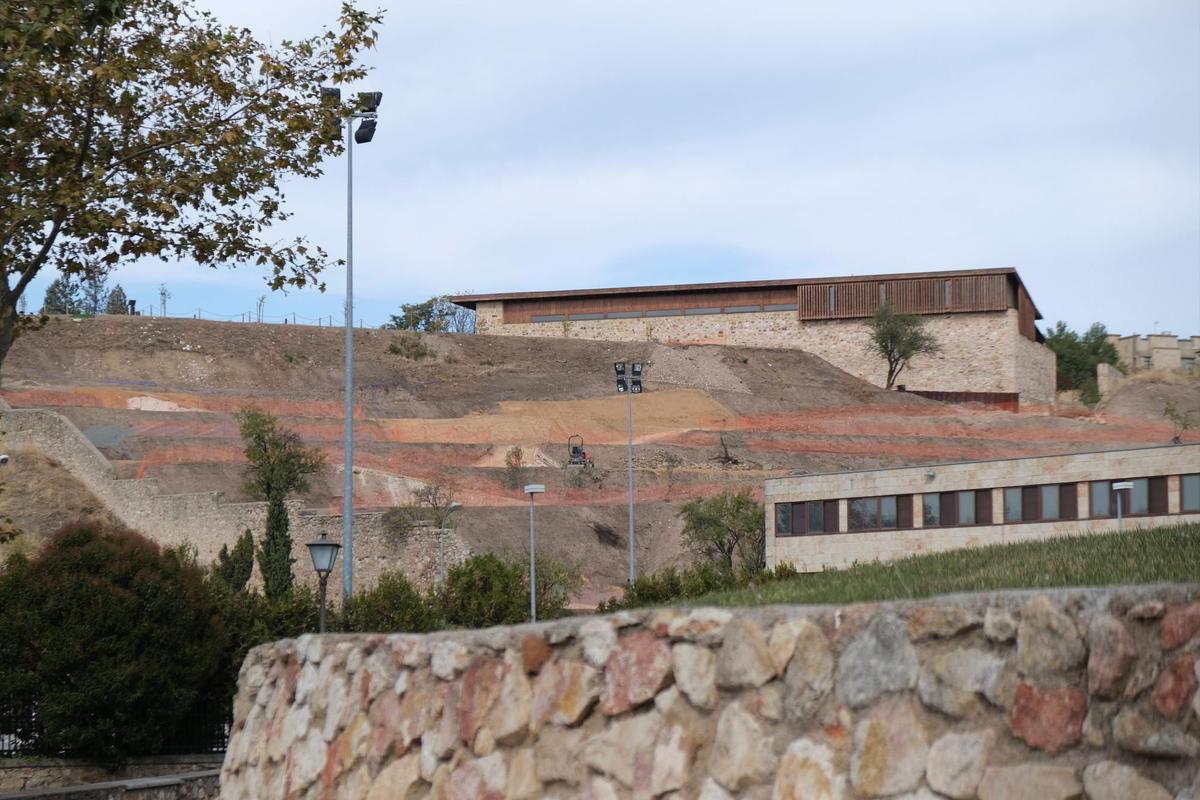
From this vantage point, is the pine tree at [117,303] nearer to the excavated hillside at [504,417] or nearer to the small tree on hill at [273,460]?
the excavated hillside at [504,417]

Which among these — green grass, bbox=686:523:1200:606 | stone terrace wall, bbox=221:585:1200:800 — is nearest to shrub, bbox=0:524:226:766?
stone terrace wall, bbox=221:585:1200:800

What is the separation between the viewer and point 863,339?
83688 millimetres

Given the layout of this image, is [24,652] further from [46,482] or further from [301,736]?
[46,482]

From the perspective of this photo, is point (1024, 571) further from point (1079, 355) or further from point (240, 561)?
point (1079, 355)

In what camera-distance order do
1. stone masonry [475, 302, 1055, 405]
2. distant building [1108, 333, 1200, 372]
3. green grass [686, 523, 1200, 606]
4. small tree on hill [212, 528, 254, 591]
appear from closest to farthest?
green grass [686, 523, 1200, 606] → small tree on hill [212, 528, 254, 591] → stone masonry [475, 302, 1055, 405] → distant building [1108, 333, 1200, 372]

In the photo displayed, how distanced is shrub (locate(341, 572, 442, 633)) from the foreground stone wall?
14.0 metres

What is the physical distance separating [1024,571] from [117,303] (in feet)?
321

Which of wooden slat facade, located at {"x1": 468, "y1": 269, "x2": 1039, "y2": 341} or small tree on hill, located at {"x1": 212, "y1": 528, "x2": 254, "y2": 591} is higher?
wooden slat facade, located at {"x1": 468, "y1": 269, "x2": 1039, "y2": 341}

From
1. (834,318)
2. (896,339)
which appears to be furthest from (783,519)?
(834,318)

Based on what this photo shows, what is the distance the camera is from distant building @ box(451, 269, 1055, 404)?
3223 inches

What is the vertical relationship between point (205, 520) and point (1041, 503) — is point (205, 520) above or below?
below

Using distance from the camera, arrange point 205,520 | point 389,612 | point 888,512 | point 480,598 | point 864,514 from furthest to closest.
→ point 205,520
point 864,514
point 888,512
point 480,598
point 389,612

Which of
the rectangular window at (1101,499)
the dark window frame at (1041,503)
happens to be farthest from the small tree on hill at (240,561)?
the rectangular window at (1101,499)

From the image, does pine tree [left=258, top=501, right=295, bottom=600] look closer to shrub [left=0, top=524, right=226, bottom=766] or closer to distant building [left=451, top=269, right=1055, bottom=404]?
shrub [left=0, top=524, right=226, bottom=766]
